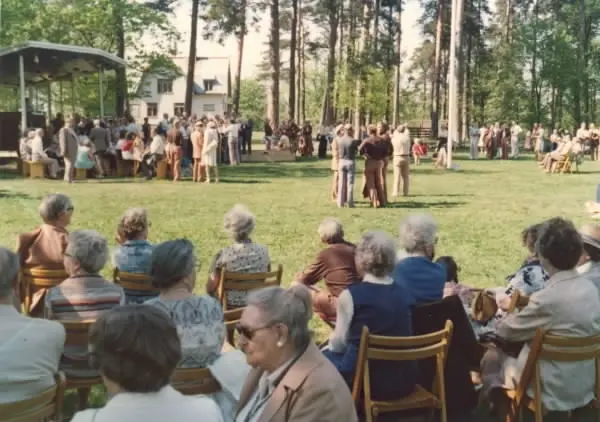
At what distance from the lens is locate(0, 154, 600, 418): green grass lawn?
9.05 m

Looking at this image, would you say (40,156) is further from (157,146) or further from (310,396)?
(310,396)

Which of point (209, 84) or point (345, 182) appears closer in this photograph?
point (345, 182)

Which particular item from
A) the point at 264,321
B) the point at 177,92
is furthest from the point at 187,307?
the point at 177,92

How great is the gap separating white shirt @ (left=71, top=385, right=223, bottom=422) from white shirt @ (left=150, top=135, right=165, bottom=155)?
15548 mm

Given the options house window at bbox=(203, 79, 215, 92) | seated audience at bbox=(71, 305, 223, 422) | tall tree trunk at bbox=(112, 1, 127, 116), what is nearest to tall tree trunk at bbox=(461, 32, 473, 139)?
tall tree trunk at bbox=(112, 1, 127, 116)

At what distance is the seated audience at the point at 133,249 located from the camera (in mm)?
4713

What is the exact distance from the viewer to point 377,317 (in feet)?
11.2

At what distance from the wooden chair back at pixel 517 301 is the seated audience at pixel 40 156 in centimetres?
1450

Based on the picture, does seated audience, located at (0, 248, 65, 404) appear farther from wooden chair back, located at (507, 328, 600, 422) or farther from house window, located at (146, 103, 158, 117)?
house window, located at (146, 103, 158, 117)

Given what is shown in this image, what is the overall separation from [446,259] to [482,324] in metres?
0.59

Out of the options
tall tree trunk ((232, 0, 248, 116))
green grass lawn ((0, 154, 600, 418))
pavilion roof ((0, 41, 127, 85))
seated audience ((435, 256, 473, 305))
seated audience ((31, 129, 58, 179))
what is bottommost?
green grass lawn ((0, 154, 600, 418))

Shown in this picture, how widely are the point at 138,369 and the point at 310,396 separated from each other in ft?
1.90

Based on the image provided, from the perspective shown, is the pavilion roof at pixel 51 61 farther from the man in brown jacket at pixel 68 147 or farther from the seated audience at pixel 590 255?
the seated audience at pixel 590 255

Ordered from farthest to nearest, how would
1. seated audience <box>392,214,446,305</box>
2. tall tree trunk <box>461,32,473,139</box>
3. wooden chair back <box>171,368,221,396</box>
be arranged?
tall tree trunk <box>461,32,473,139</box>
seated audience <box>392,214,446,305</box>
wooden chair back <box>171,368,221,396</box>
